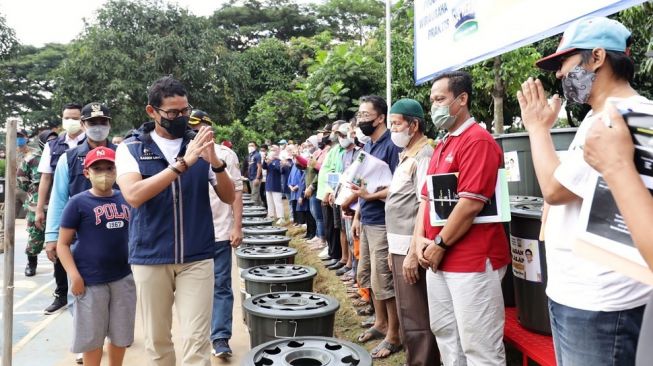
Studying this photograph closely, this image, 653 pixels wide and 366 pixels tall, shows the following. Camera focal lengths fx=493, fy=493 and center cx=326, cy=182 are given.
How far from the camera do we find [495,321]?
2455mm

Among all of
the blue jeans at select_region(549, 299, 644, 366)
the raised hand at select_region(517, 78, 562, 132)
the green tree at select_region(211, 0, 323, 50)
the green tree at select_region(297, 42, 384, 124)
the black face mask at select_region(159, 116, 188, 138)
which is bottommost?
the blue jeans at select_region(549, 299, 644, 366)

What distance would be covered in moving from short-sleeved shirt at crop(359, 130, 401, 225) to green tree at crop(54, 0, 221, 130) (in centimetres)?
1863

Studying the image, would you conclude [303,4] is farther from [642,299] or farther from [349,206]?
[642,299]

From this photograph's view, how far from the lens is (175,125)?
9.20 ft

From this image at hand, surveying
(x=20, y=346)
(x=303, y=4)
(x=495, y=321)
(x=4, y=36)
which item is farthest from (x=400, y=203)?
(x=303, y=4)

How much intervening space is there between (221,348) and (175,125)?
6.79ft

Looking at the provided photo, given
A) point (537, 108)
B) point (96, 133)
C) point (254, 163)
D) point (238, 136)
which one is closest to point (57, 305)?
point (96, 133)

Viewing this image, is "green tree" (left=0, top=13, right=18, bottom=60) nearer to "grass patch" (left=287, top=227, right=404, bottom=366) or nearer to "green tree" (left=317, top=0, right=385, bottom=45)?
"green tree" (left=317, top=0, right=385, bottom=45)

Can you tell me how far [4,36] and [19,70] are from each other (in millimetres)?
13735

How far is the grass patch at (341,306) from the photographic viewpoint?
3735mm

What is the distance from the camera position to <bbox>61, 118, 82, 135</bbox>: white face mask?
4.75 metres

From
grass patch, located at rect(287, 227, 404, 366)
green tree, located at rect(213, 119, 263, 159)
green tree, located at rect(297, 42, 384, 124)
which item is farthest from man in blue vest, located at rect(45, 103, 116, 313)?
green tree, located at rect(213, 119, 263, 159)

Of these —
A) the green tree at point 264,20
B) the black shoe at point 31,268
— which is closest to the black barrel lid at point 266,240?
the black shoe at point 31,268

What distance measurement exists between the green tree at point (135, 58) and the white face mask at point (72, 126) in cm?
1677
